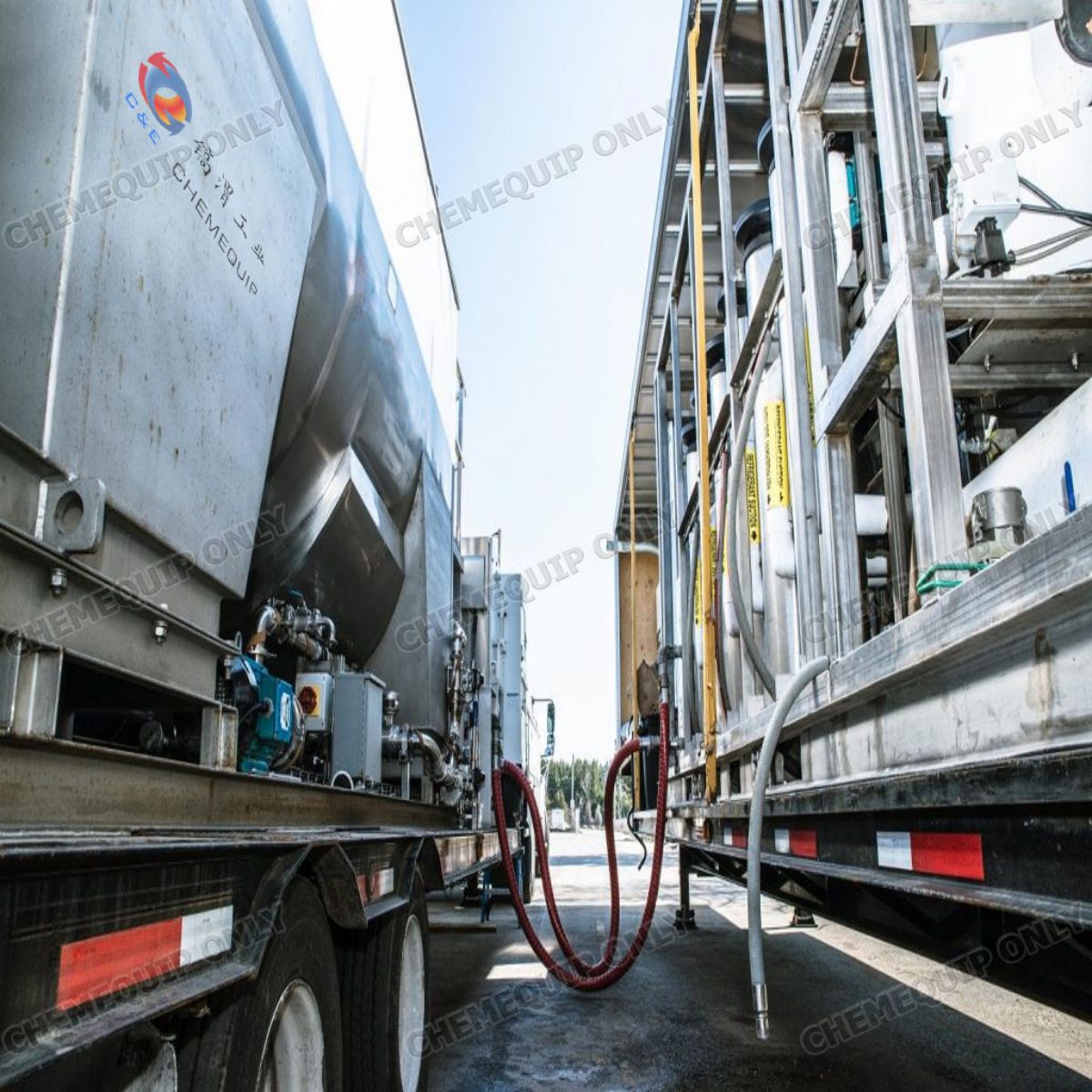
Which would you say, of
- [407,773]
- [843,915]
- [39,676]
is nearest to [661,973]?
[407,773]

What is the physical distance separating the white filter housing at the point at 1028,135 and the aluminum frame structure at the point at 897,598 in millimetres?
111

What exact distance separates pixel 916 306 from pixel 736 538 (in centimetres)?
193

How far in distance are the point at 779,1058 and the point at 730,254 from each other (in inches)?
150

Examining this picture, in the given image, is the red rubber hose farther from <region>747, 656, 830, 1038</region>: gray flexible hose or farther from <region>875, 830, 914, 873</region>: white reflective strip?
<region>875, 830, 914, 873</region>: white reflective strip

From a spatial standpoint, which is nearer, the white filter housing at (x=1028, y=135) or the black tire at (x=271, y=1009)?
the black tire at (x=271, y=1009)

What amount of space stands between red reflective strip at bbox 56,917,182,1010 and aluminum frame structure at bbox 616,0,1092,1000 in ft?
3.76

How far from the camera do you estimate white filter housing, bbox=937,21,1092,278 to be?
2.62 m

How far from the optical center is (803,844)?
2654 millimetres

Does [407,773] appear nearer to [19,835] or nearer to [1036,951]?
[1036,951]

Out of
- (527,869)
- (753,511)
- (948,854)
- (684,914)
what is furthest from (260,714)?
(527,869)

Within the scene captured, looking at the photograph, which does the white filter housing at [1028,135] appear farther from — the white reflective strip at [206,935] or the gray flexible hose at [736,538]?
the white reflective strip at [206,935]

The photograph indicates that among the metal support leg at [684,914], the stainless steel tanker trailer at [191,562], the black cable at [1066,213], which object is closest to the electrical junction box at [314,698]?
the stainless steel tanker trailer at [191,562]

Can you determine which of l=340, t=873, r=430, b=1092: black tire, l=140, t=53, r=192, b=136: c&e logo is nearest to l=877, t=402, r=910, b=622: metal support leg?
l=340, t=873, r=430, b=1092: black tire

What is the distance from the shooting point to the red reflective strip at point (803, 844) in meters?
2.54
